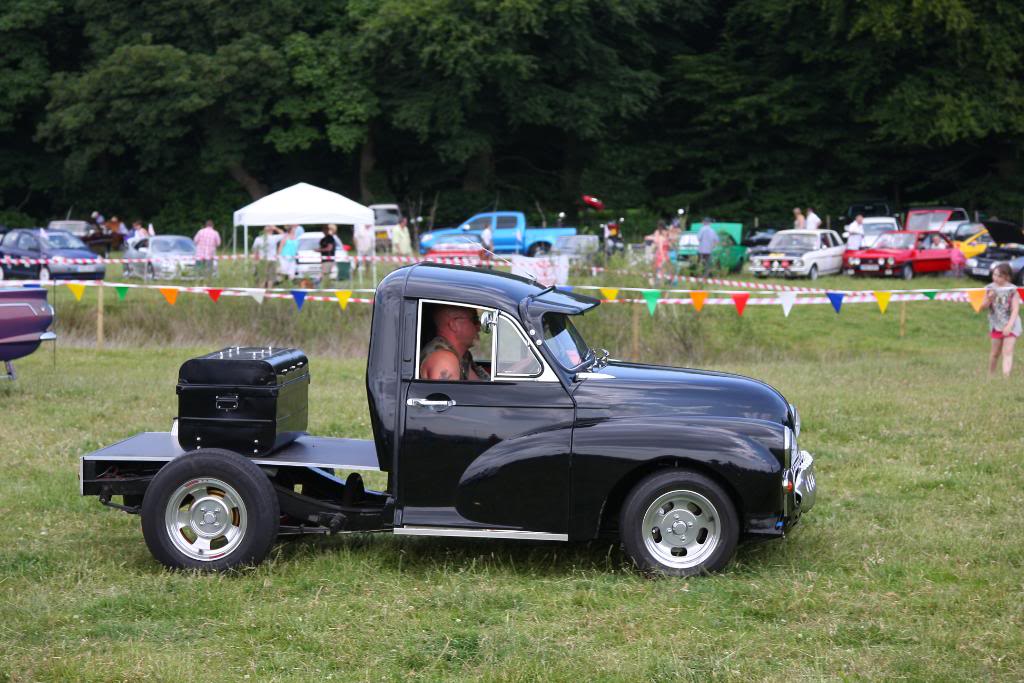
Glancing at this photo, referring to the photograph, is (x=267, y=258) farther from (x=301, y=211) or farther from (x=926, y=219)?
(x=926, y=219)

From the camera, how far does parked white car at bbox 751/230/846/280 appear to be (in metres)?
34.1

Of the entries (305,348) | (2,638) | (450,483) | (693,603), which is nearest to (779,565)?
(693,603)

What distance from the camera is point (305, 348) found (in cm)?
2202

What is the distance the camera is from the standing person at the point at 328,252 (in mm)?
27125

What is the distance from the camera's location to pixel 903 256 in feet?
113

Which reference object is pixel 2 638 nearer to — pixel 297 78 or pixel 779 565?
pixel 779 565

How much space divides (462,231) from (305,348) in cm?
1939

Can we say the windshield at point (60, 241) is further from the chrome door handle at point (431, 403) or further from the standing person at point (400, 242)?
the chrome door handle at point (431, 403)

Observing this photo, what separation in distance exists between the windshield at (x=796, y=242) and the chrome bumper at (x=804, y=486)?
1094 inches

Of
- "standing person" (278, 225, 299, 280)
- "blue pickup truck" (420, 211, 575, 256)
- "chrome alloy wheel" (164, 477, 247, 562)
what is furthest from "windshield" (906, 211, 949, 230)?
"chrome alloy wheel" (164, 477, 247, 562)

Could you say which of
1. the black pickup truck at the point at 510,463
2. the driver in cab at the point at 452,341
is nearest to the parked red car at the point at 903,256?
the black pickup truck at the point at 510,463

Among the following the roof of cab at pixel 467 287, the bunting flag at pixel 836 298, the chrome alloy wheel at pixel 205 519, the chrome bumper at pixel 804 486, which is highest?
the roof of cab at pixel 467 287

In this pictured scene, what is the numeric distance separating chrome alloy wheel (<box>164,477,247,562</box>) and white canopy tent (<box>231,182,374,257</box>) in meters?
22.8

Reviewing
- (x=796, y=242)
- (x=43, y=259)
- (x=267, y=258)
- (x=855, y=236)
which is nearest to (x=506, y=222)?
(x=796, y=242)
